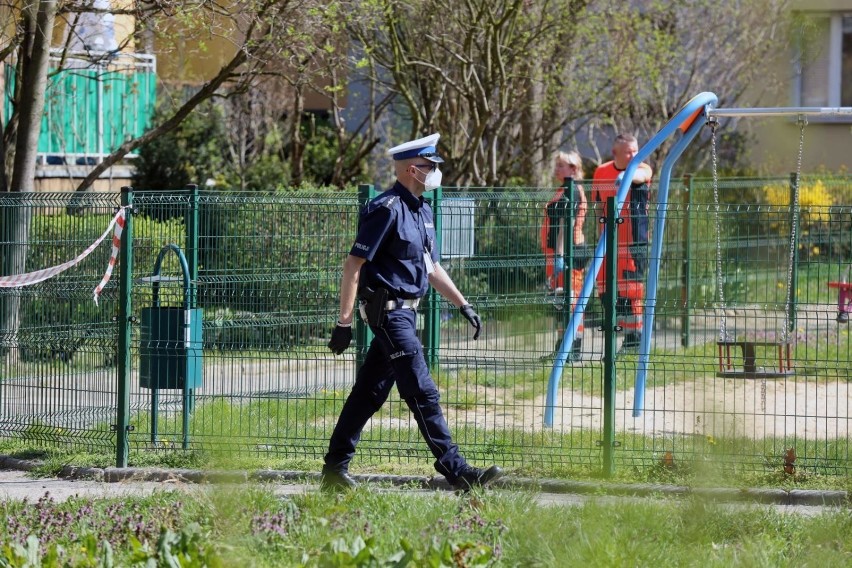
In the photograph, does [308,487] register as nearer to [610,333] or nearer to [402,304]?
[402,304]

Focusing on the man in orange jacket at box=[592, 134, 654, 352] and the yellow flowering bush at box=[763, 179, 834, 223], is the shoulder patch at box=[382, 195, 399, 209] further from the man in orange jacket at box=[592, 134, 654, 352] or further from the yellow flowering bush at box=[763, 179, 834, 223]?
the yellow flowering bush at box=[763, 179, 834, 223]

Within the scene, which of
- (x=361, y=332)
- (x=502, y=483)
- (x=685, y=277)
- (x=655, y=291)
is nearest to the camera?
(x=502, y=483)

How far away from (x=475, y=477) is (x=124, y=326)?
9.35 ft

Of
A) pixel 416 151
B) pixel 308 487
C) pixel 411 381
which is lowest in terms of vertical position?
pixel 308 487

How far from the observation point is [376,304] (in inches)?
283

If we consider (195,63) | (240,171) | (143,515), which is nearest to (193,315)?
(143,515)

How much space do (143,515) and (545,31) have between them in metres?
11.0

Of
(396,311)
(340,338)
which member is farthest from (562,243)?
(340,338)

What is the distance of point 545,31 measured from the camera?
1634cm

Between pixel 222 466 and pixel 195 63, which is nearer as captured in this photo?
pixel 222 466

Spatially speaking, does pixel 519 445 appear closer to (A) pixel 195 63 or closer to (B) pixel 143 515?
(B) pixel 143 515

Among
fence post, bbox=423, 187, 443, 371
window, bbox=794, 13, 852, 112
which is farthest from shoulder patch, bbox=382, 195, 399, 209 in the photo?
window, bbox=794, 13, 852, 112

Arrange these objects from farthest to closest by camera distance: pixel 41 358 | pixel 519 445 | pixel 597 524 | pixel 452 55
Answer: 1. pixel 452 55
2. pixel 41 358
3. pixel 519 445
4. pixel 597 524

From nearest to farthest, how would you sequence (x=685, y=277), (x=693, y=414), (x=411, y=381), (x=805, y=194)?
(x=411, y=381), (x=693, y=414), (x=685, y=277), (x=805, y=194)
